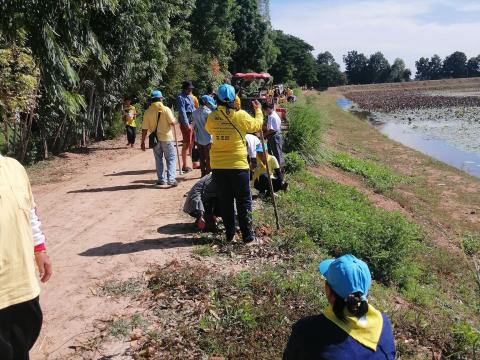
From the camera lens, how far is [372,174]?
594 inches

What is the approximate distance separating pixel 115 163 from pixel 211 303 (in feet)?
26.9

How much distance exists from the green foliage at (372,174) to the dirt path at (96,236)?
21.6ft

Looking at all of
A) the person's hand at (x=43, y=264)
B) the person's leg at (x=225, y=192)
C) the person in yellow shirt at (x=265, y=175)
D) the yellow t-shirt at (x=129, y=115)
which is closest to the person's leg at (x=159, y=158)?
the person in yellow shirt at (x=265, y=175)

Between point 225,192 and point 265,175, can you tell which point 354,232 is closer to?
point 265,175

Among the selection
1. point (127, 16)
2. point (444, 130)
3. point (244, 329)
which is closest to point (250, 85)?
point (444, 130)

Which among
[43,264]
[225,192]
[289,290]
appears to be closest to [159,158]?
[225,192]

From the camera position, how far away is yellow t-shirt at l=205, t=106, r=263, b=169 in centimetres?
561

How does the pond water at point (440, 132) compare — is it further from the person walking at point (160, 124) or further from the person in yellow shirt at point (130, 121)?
the person walking at point (160, 124)

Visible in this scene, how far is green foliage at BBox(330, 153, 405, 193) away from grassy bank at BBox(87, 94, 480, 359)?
14.3 ft

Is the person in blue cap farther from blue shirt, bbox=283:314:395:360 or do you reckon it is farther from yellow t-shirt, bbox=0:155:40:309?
yellow t-shirt, bbox=0:155:40:309

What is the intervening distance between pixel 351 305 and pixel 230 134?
3.55 metres

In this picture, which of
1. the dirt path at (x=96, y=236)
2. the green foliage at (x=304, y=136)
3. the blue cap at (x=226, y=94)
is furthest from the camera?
the green foliage at (x=304, y=136)

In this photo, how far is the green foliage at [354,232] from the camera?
23.1 feet

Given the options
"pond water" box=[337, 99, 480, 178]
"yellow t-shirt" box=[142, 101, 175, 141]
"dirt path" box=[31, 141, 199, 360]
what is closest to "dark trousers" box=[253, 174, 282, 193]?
"dirt path" box=[31, 141, 199, 360]
